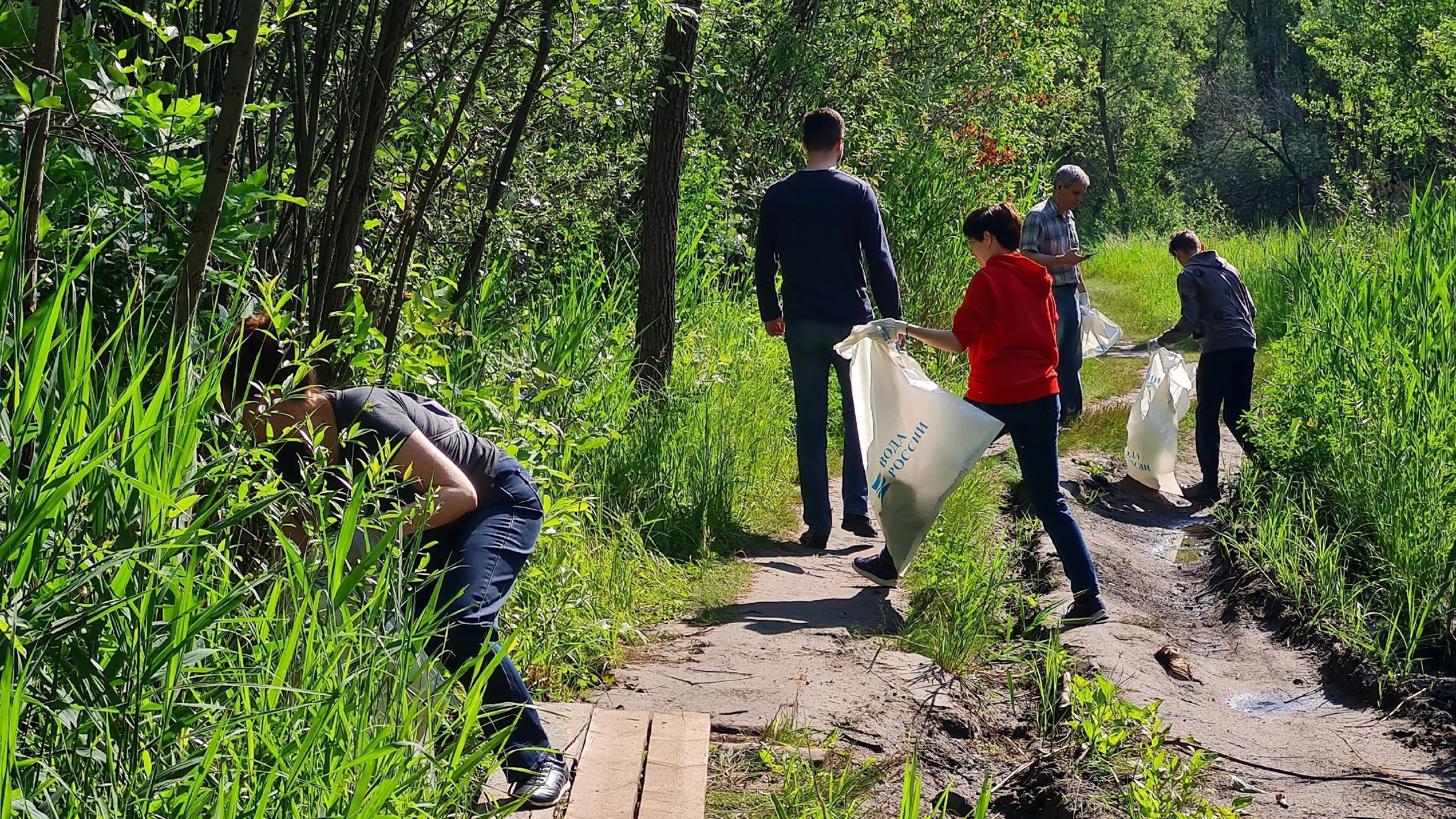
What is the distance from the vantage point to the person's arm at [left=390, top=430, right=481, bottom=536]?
10.4ft

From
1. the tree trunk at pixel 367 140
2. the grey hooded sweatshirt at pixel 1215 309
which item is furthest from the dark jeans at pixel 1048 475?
the grey hooded sweatshirt at pixel 1215 309

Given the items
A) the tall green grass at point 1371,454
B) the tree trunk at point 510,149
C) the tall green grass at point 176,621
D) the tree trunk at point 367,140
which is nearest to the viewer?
the tall green grass at point 176,621

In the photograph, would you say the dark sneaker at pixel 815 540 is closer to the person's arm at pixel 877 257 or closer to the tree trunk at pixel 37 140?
the person's arm at pixel 877 257

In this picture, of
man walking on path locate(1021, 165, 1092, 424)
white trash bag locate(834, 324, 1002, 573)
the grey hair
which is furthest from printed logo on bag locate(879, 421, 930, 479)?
the grey hair

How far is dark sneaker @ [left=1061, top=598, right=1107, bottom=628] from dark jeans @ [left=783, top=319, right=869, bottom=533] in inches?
51.4

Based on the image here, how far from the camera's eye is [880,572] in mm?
5641

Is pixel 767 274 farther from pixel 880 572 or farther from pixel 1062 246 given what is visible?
pixel 1062 246

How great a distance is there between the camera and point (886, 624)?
5.24m

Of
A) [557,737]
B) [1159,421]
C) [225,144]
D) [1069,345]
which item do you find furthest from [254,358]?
[1069,345]

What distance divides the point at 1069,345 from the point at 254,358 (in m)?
6.53

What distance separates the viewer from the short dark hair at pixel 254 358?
10.0ft

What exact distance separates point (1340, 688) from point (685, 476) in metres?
2.84

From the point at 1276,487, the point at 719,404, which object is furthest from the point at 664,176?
the point at 1276,487

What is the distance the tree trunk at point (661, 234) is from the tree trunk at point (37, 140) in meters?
4.36
